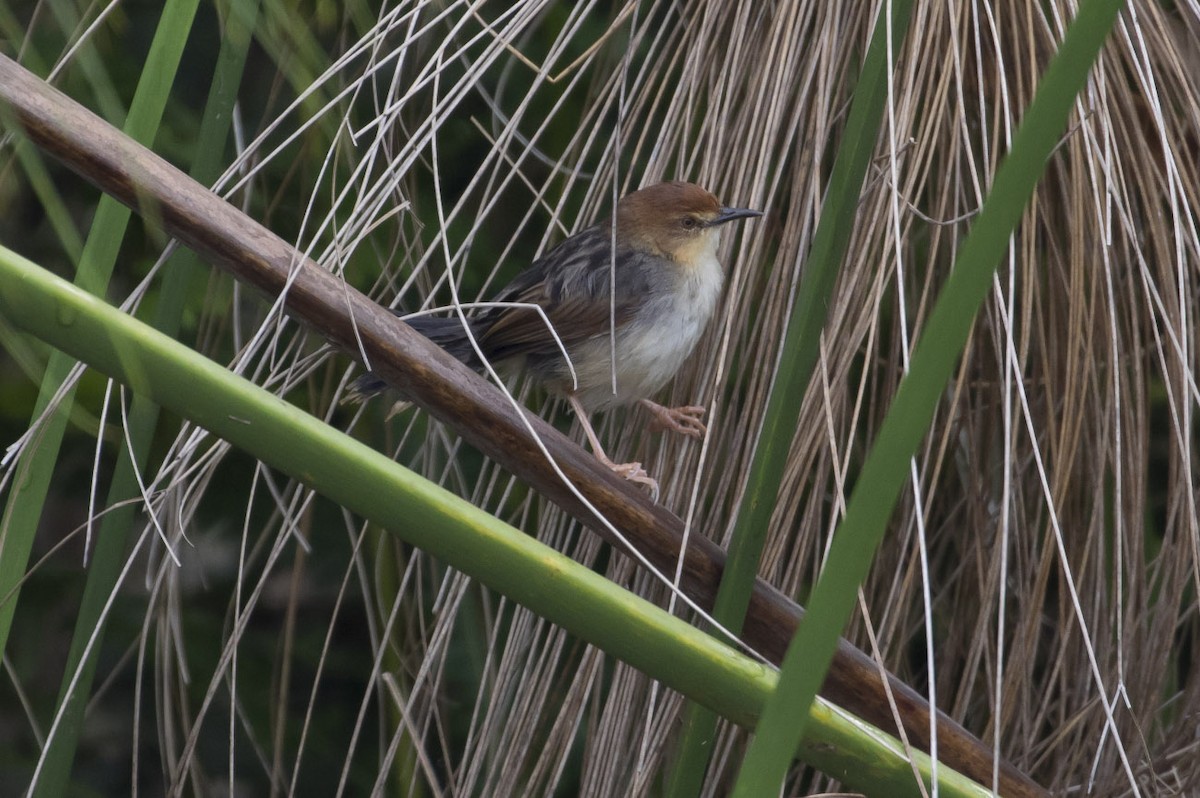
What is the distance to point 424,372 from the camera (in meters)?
1.17

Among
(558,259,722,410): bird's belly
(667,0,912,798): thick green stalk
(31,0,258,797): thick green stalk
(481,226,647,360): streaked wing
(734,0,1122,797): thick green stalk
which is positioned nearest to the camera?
(734,0,1122,797): thick green stalk

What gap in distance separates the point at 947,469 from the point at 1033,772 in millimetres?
400

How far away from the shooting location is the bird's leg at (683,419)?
1486 mm

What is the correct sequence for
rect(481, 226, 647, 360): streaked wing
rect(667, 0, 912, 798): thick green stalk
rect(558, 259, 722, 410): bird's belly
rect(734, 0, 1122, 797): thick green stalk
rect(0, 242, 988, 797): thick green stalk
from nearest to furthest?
rect(734, 0, 1122, 797): thick green stalk → rect(0, 242, 988, 797): thick green stalk → rect(667, 0, 912, 798): thick green stalk → rect(558, 259, 722, 410): bird's belly → rect(481, 226, 647, 360): streaked wing

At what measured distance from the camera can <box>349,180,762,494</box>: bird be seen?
6.38 feet

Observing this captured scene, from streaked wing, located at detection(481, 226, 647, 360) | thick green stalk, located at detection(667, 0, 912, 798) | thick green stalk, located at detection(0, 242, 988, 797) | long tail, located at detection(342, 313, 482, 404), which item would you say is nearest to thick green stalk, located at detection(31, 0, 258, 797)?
thick green stalk, located at detection(0, 242, 988, 797)

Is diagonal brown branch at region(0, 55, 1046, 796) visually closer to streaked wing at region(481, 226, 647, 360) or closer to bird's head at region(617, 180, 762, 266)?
bird's head at region(617, 180, 762, 266)

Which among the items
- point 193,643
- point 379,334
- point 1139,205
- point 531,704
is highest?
point 1139,205

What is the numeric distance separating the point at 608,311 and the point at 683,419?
0.58m

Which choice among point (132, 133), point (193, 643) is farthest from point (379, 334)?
point (193, 643)

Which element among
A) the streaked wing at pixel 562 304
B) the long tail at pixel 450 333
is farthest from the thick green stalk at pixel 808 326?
the streaked wing at pixel 562 304

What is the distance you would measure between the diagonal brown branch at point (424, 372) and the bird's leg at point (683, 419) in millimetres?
202

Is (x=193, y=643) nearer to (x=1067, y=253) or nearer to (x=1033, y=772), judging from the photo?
(x=1033, y=772)

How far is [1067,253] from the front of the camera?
153 cm
